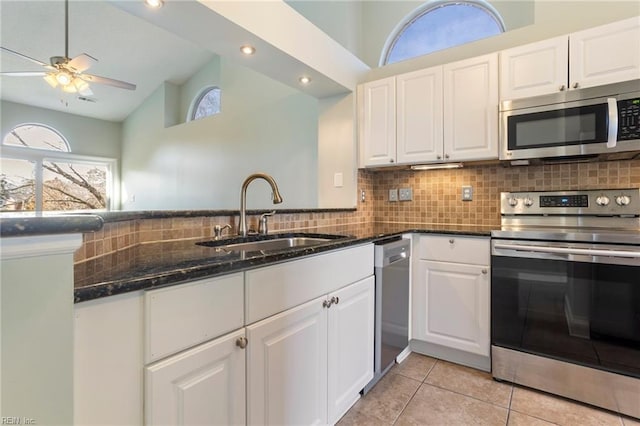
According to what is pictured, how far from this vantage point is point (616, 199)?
2.00 m

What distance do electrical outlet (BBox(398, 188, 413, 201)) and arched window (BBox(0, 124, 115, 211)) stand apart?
6243 millimetres

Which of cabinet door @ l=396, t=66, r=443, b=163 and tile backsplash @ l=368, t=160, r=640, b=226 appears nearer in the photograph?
tile backsplash @ l=368, t=160, r=640, b=226

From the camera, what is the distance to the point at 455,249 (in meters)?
2.10

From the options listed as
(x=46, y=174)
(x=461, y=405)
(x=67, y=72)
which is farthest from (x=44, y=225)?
(x=46, y=174)

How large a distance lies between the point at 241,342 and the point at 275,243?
2.93 ft

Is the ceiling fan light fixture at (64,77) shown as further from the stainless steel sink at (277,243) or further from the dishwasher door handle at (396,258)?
the dishwasher door handle at (396,258)

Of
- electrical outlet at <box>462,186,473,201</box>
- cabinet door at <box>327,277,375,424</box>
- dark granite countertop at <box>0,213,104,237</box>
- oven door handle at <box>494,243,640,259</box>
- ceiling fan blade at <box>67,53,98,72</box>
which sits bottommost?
cabinet door at <box>327,277,375,424</box>

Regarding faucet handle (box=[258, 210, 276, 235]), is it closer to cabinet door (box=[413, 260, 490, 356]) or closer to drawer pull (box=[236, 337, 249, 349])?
drawer pull (box=[236, 337, 249, 349])

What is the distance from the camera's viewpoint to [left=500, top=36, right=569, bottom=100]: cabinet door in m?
1.94

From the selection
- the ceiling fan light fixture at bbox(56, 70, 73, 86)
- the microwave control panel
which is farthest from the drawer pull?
the ceiling fan light fixture at bbox(56, 70, 73, 86)

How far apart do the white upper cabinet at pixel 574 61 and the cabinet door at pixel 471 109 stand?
9 cm

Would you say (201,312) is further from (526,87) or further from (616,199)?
(616,199)

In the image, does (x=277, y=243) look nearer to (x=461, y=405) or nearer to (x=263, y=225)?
(x=263, y=225)

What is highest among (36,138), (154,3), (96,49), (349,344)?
(96,49)
